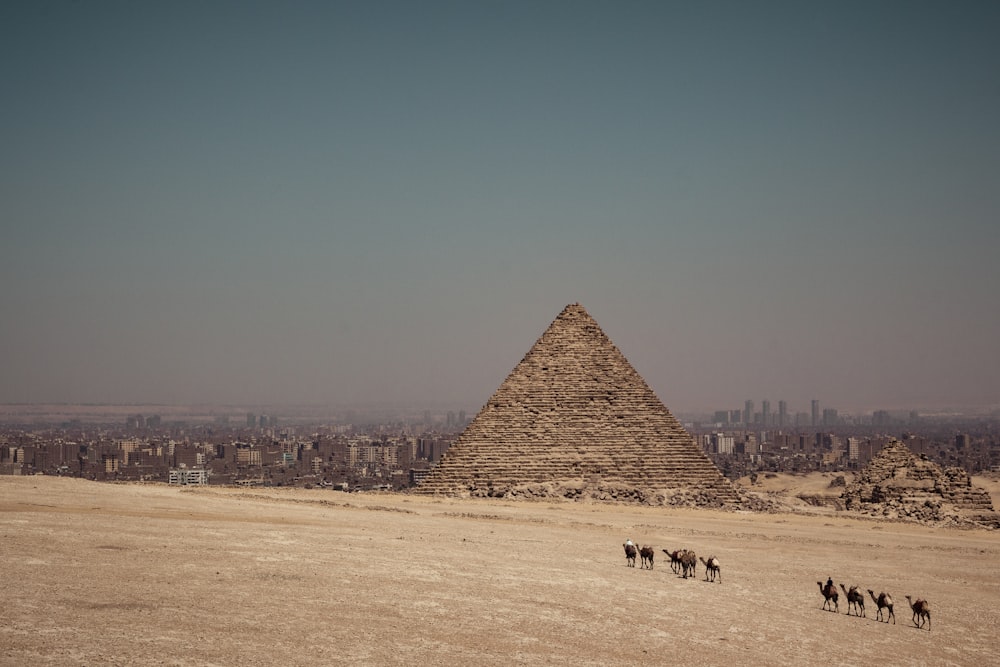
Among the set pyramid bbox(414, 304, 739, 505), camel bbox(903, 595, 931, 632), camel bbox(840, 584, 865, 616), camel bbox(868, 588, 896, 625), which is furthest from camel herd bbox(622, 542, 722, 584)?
pyramid bbox(414, 304, 739, 505)

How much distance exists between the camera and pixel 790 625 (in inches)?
464

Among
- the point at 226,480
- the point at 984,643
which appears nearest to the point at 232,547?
the point at 984,643

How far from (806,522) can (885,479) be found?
7012mm

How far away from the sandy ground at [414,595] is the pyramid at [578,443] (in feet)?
37.0

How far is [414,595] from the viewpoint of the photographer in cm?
1159

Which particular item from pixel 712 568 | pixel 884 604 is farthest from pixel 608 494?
pixel 884 604

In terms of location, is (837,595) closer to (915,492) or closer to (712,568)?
(712,568)

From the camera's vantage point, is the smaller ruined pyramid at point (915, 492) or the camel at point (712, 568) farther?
the smaller ruined pyramid at point (915, 492)

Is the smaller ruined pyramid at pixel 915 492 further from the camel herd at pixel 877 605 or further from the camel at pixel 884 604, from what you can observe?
the camel at pixel 884 604

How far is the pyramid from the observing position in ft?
109

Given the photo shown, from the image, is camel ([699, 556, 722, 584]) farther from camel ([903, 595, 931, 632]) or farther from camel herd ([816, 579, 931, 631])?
camel ([903, 595, 931, 632])

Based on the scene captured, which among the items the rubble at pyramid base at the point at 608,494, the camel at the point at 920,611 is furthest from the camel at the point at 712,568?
the rubble at pyramid base at the point at 608,494

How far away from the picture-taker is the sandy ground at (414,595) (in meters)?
8.96

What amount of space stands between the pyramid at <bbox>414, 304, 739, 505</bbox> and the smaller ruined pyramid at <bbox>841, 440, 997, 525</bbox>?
5703mm
